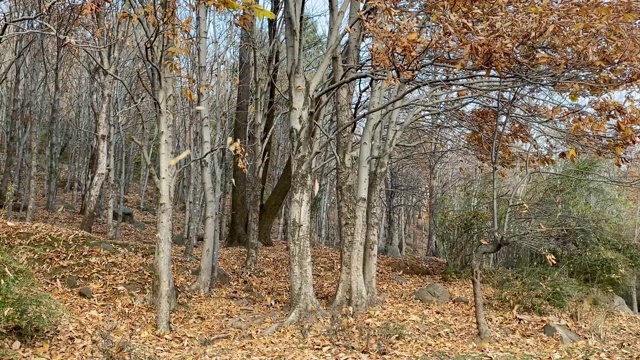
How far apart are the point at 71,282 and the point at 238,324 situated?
2.59 metres

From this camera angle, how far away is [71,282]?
687cm

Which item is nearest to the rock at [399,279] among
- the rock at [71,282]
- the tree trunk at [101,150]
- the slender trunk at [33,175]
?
the rock at [71,282]

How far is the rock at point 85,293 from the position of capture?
21.8ft

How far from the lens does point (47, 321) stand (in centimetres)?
496

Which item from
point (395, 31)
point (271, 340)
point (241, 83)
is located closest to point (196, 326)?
point (271, 340)

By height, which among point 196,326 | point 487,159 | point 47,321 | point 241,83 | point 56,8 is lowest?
point 196,326

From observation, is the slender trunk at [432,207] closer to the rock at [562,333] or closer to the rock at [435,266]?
the rock at [435,266]

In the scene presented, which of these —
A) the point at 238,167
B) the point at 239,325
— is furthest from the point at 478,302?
the point at 238,167

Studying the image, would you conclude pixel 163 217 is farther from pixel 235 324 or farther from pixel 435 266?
pixel 435 266

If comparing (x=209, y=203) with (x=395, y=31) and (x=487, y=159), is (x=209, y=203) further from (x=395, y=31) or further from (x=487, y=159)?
(x=487, y=159)

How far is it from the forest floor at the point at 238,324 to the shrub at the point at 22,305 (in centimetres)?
16

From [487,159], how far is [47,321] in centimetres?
796

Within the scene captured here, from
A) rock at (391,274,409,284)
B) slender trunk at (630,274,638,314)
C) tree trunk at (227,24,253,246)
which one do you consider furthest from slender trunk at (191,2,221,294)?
slender trunk at (630,274,638,314)

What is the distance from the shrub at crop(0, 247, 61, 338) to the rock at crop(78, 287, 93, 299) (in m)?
1.47
